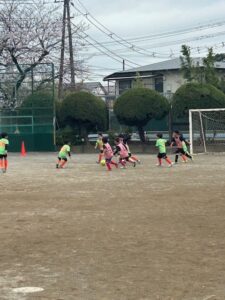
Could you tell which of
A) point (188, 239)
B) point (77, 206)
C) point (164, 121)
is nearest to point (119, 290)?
point (188, 239)

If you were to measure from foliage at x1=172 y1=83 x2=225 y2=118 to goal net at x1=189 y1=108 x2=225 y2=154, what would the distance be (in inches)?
19.2

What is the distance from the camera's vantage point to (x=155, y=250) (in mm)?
7203

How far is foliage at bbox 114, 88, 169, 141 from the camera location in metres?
32.2

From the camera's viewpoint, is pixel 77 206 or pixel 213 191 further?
pixel 213 191

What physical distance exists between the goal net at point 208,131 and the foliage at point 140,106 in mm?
2164

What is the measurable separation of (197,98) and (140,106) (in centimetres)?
323

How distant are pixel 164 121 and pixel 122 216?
998 inches

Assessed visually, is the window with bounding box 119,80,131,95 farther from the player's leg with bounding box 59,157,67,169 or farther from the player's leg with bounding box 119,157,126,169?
the player's leg with bounding box 119,157,126,169

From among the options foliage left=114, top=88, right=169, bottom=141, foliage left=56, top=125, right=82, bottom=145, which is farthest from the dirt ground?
foliage left=56, top=125, right=82, bottom=145

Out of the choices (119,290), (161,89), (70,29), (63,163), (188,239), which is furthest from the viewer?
(161,89)

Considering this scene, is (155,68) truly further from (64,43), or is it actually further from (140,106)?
(140,106)

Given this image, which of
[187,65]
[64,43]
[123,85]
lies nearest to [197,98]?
[187,65]

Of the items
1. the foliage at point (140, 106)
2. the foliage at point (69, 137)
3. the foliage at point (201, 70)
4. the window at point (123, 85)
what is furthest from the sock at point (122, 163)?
the window at point (123, 85)

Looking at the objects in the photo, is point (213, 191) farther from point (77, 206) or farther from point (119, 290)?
point (119, 290)
